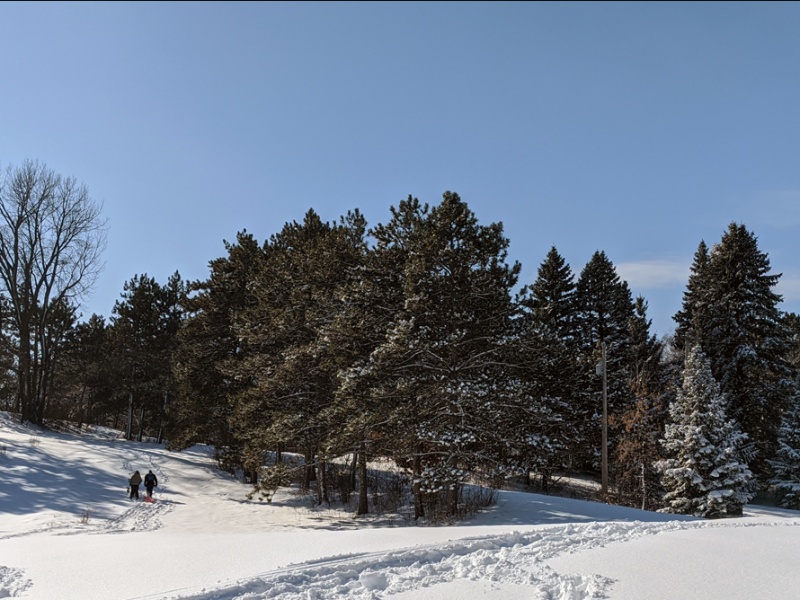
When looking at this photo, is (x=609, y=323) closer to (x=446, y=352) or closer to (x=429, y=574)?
(x=446, y=352)

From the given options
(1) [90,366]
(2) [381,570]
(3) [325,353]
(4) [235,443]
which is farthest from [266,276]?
(1) [90,366]

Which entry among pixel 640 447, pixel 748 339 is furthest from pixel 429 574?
pixel 748 339

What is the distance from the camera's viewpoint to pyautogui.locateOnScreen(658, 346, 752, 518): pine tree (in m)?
24.1

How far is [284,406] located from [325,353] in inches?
124

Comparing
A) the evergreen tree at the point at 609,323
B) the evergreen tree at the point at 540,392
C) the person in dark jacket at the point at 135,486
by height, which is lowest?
the person in dark jacket at the point at 135,486

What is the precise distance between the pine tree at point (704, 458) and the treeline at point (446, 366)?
0.09 m

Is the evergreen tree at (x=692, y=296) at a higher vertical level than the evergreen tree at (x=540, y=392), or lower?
higher

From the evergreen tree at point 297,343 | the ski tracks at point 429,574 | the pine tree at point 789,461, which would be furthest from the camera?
the pine tree at point 789,461

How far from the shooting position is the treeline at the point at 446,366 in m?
17.0

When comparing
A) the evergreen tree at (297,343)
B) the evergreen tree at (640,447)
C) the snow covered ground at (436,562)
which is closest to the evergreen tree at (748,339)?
the evergreen tree at (640,447)

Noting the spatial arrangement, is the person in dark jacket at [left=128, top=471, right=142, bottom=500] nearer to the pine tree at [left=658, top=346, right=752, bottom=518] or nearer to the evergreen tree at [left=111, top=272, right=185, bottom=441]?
the evergreen tree at [left=111, top=272, right=185, bottom=441]

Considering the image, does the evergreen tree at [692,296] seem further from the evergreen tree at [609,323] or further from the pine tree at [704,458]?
the pine tree at [704,458]

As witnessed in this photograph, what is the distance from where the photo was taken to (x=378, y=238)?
61.6 ft

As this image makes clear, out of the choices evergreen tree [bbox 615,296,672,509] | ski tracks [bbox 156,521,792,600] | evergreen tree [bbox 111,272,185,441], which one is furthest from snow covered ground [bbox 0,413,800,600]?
evergreen tree [bbox 111,272,185,441]
